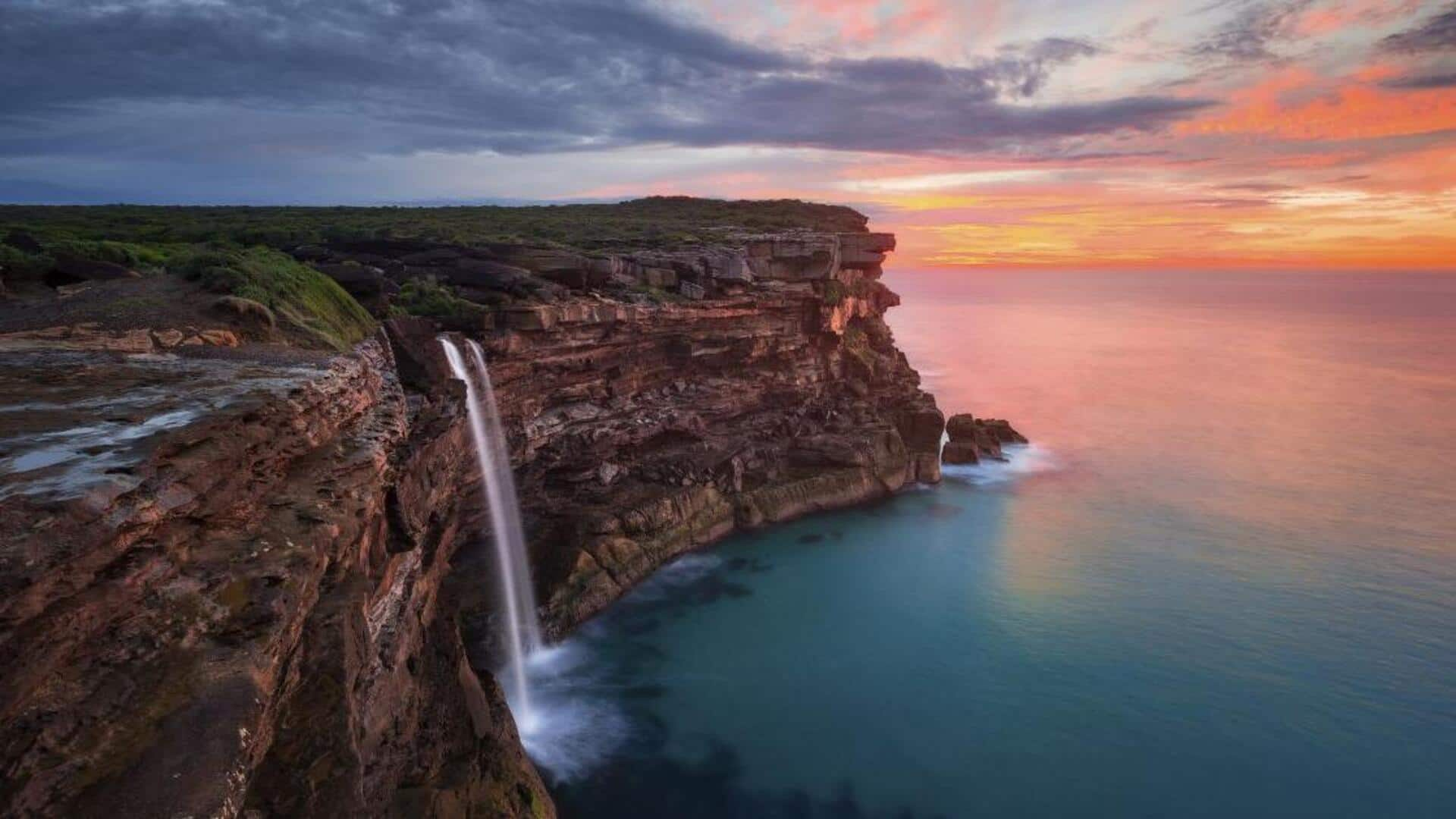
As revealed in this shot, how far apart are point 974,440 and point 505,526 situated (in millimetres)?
33641

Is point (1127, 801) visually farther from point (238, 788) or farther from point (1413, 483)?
point (1413, 483)

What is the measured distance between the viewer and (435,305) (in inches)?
1040

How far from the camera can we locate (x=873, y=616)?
29750 millimetres

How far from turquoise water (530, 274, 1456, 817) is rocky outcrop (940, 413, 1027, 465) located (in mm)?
1678

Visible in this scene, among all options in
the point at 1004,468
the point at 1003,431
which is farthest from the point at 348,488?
the point at 1003,431

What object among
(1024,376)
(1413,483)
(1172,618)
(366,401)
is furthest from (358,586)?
(1024,376)

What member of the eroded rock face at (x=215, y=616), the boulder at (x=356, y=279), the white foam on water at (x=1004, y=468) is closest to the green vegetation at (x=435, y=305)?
the boulder at (x=356, y=279)

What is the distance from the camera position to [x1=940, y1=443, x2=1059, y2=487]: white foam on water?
46469mm

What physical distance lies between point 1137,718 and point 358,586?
22.4 meters

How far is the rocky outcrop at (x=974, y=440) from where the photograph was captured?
48.9 m

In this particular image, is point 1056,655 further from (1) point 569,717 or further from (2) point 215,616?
(2) point 215,616

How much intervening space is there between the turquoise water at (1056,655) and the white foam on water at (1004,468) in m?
0.30

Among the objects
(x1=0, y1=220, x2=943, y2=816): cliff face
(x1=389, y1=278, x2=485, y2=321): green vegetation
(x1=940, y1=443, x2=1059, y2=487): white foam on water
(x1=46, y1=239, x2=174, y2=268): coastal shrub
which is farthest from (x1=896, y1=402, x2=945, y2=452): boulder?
(x1=46, y1=239, x2=174, y2=268): coastal shrub

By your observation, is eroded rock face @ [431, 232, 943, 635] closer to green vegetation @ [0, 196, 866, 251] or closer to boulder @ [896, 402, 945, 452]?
boulder @ [896, 402, 945, 452]
